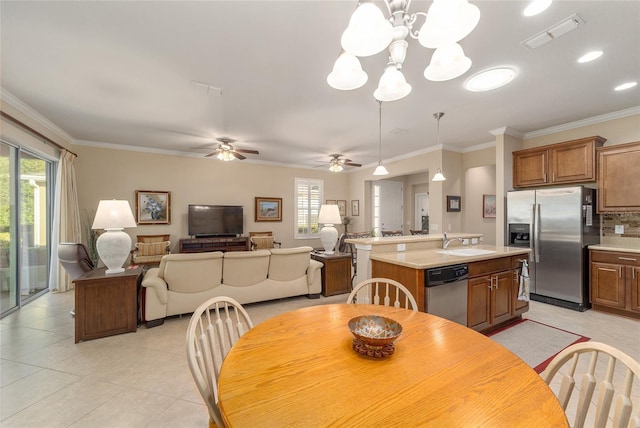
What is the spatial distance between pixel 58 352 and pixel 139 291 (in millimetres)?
790

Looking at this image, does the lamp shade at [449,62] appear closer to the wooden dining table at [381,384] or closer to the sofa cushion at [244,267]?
the wooden dining table at [381,384]

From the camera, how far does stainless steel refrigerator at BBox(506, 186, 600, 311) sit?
11.4 ft

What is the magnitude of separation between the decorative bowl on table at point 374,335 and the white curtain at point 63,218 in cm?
522

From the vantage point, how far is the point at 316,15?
6.18 ft

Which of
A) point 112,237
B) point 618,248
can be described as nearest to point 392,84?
point 112,237

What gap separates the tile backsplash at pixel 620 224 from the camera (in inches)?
136

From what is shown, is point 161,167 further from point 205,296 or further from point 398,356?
point 398,356

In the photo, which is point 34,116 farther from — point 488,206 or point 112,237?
point 488,206

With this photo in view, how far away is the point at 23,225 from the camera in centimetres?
364

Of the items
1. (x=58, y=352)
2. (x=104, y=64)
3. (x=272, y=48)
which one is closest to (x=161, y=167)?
(x=104, y=64)

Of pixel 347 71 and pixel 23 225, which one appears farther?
pixel 23 225

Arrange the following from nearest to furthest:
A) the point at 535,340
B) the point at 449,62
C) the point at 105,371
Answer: the point at 449,62, the point at 105,371, the point at 535,340

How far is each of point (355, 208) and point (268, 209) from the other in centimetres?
263

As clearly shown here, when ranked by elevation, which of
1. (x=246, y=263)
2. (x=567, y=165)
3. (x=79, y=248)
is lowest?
(x=246, y=263)
